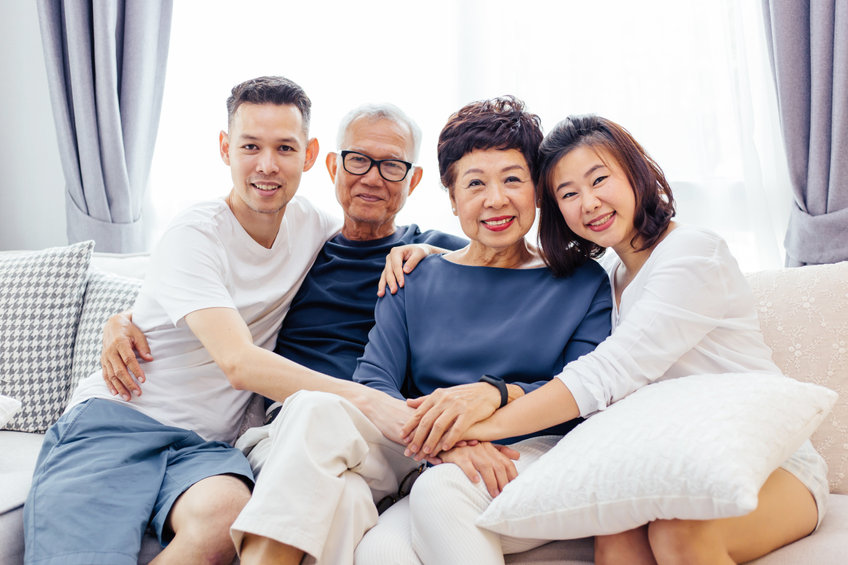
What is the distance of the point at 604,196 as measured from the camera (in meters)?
1.50

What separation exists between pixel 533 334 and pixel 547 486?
495 mm

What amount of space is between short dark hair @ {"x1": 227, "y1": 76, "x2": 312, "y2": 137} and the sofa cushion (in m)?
1.29

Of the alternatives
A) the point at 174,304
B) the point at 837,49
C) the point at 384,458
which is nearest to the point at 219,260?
the point at 174,304

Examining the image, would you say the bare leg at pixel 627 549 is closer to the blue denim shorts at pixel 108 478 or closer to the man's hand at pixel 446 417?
the man's hand at pixel 446 417

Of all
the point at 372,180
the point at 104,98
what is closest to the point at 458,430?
the point at 372,180

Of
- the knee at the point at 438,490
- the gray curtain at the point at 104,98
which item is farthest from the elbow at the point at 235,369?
the gray curtain at the point at 104,98

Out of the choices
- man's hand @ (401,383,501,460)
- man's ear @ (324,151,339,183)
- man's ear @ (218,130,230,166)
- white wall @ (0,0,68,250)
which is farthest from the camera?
white wall @ (0,0,68,250)

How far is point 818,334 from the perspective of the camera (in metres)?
1.59

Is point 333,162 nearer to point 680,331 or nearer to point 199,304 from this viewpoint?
point 199,304

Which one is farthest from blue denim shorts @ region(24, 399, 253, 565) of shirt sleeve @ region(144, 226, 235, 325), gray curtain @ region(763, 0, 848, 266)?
gray curtain @ region(763, 0, 848, 266)

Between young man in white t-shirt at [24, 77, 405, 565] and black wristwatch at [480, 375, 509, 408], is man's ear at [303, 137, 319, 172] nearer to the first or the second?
young man in white t-shirt at [24, 77, 405, 565]

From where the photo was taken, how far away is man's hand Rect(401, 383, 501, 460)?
4.51 feet

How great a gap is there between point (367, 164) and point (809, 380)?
49.7 inches

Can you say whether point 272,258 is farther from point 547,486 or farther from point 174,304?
point 547,486
